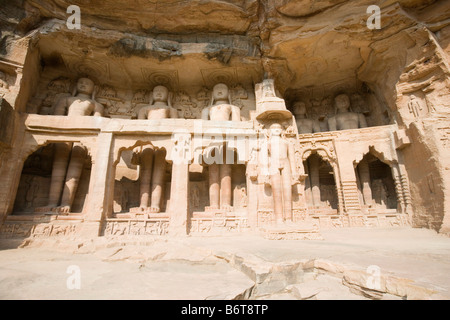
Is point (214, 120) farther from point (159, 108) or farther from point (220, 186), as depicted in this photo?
point (159, 108)

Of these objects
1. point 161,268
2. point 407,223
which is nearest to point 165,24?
point 161,268

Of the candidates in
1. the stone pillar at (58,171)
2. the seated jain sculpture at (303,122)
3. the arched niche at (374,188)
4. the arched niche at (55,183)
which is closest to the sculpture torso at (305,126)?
the seated jain sculpture at (303,122)

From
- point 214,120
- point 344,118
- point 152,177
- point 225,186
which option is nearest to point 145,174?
point 152,177

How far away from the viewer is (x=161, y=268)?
169 inches

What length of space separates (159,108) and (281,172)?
7.23 m

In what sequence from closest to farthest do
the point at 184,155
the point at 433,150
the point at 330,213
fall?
1. the point at 433,150
2. the point at 184,155
3. the point at 330,213

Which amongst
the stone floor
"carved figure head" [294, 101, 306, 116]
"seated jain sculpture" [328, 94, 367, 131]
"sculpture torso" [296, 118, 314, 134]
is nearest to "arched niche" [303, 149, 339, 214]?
"sculpture torso" [296, 118, 314, 134]

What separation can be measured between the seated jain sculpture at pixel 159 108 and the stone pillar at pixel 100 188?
327 cm

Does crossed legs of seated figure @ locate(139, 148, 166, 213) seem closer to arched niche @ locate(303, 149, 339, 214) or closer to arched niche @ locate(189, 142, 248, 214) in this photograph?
arched niche @ locate(189, 142, 248, 214)

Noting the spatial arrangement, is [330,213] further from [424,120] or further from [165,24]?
[165,24]

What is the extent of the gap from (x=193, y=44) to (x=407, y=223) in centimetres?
1264

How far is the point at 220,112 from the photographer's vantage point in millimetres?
11672

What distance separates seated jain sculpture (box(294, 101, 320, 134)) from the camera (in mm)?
14203

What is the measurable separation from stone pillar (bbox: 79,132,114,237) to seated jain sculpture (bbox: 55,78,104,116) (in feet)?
10.0
